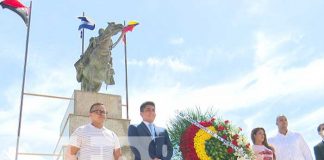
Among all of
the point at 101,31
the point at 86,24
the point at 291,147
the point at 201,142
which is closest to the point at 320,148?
the point at 291,147

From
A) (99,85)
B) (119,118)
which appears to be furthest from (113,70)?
(119,118)

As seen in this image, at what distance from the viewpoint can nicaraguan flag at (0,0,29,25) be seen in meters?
12.2

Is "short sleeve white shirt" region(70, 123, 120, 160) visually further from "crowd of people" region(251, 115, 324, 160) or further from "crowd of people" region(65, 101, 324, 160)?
"crowd of people" region(251, 115, 324, 160)

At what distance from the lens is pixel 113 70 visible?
10602 millimetres

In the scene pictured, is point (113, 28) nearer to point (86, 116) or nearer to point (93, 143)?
point (86, 116)

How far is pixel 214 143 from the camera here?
252 inches

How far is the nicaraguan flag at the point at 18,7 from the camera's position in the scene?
479 inches

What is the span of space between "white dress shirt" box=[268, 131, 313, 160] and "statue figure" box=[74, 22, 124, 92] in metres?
4.83

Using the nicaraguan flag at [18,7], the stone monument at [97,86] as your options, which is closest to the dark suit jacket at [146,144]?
the stone monument at [97,86]

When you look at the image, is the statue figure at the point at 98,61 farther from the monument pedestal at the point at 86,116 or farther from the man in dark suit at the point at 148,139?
the man in dark suit at the point at 148,139

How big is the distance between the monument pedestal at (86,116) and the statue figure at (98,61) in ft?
1.65

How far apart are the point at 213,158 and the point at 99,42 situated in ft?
15.9

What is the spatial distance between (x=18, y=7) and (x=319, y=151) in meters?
9.15

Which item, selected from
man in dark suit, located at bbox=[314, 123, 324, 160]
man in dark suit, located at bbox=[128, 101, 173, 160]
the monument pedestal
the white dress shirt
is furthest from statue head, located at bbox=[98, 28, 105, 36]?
man in dark suit, located at bbox=[314, 123, 324, 160]
